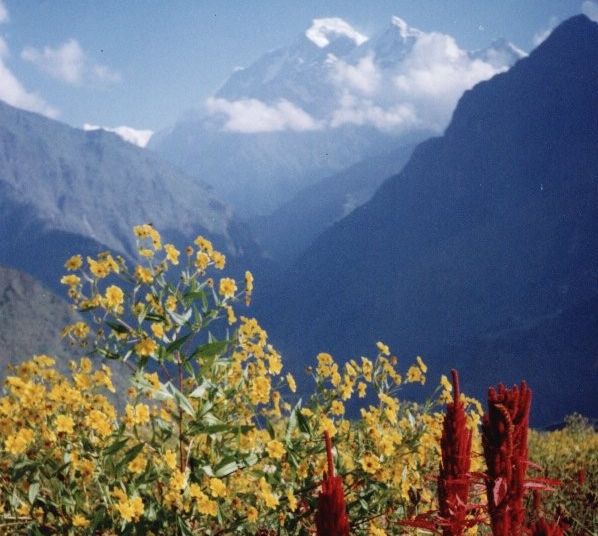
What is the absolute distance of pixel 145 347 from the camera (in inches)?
124

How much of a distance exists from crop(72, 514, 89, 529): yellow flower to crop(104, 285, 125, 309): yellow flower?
4.02 feet

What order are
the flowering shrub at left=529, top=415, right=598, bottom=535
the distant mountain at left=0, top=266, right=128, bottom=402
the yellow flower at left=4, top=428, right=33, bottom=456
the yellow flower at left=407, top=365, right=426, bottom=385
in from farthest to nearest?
the distant mountain at left=0, top=266, right=128, bottom=402, the flowering shrub at left=529, top=415, right=598, bottom=535, the yellow flower at left=407, top=365, right=426, bottom=385, the yellow flower at left=4, top=428, right=33, bottom=456

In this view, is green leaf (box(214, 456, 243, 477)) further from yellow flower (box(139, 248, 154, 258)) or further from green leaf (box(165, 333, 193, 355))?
yellow flower (box(139, 248, 154, 258))

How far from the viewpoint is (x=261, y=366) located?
153 inches

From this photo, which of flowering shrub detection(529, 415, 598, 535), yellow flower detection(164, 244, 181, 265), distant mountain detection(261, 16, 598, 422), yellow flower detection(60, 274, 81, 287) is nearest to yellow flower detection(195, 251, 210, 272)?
yellow flower detection(164, 244, 181, 265)

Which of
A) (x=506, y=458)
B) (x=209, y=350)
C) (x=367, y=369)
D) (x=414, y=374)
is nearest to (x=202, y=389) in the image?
(x=209, y=350)

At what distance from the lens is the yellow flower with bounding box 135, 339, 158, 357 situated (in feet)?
10.3

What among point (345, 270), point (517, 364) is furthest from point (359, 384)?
point (345, 270)

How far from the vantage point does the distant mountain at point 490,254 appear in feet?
314

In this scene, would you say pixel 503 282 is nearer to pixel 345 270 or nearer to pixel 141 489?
pixel 345 270

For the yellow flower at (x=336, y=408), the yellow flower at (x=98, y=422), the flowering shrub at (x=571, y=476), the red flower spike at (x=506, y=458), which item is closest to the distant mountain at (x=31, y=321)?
the flowering shrub at (x=571, y=476)

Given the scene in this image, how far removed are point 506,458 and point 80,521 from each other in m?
2.43

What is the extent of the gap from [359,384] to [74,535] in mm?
2378

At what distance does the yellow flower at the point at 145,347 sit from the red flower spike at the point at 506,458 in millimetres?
1965
